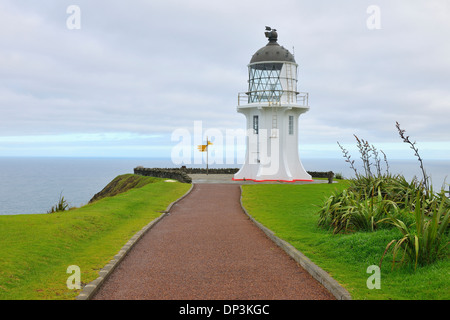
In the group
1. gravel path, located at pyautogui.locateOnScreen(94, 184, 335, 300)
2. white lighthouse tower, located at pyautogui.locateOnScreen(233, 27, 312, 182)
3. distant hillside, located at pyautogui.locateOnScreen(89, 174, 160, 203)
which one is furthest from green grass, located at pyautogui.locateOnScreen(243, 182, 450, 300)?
distant hillside, located at pyautogui.locateOnScreen(89, 174, 160, 203)

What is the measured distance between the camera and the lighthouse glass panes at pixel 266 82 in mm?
31969

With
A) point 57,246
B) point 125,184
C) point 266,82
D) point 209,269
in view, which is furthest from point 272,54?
point 209,269

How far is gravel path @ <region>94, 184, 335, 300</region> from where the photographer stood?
277 inches

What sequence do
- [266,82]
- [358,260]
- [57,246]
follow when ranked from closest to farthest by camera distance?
1. [358,260]
2. [57,246]
3. [266,82]

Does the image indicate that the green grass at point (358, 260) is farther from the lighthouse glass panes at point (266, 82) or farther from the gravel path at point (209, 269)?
the lighthouse glass panes at point (266, 82)

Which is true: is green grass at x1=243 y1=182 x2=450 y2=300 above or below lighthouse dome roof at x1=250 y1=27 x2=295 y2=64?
below

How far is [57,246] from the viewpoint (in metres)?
10.2

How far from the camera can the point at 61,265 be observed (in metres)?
8.75

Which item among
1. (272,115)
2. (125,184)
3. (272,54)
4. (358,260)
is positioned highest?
(272,54)

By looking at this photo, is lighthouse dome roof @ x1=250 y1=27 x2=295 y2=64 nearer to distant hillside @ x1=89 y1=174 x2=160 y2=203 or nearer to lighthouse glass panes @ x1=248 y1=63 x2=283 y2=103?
lighthouse glass panes @ x1=248 y1=63 x2=283 y2=103

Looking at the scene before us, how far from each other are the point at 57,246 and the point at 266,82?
24.8 m

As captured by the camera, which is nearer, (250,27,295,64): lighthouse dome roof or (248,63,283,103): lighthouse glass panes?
(250,27,295,64): lighthouse dome roof

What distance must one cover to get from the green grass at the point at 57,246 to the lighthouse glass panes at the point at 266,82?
17571 mm

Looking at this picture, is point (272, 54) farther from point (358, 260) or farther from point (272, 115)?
point (358, 260)
